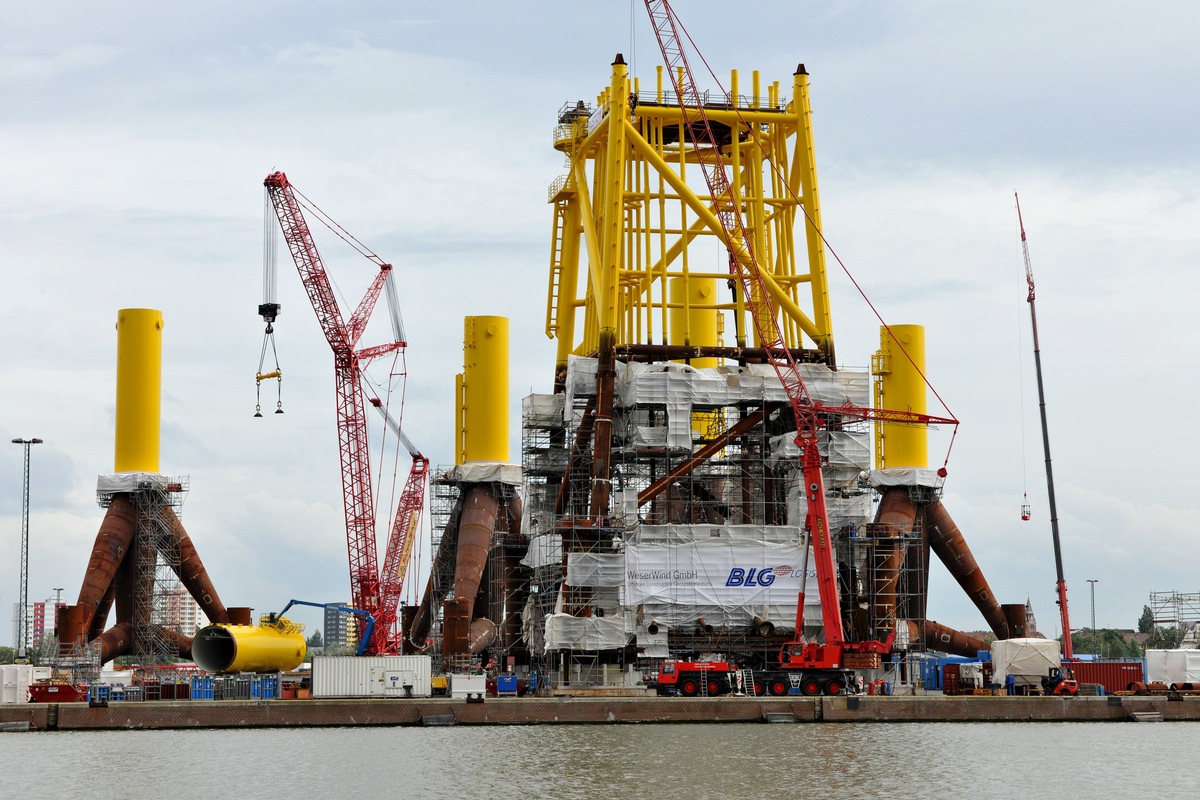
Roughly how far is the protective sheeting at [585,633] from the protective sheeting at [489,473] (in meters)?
19.6

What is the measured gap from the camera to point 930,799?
5231 cm

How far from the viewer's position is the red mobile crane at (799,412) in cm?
Answer: 8169

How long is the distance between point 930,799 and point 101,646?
214 ft

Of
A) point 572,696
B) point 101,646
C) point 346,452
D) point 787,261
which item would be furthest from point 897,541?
point 101,646

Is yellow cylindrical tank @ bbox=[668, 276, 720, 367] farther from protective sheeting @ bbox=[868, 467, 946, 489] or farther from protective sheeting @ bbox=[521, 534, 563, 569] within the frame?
protective sheeting @ bbox=[521, 534, 563, 569]

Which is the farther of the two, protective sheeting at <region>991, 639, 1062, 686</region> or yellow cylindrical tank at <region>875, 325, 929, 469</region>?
yellow cylindrical tank at <region>875, 325, 929, 469</region>

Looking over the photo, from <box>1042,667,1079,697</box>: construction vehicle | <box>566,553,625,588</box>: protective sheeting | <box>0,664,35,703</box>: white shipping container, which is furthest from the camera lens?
<box>566,553,625,588</box>: protective sheeting

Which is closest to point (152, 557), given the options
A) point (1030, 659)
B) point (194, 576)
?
point (194, 576)

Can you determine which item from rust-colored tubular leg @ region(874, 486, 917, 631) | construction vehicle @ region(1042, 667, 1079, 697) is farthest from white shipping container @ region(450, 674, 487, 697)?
construction vehicle @ region(1042, 667, 1079, 697)

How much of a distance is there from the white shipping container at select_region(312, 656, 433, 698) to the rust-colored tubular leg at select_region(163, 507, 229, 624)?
30.0m

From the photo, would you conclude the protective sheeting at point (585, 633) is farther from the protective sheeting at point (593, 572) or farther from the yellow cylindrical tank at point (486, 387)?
the yellow cylindrical tank at point (486, 387)

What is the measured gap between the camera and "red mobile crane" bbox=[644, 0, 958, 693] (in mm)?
81688

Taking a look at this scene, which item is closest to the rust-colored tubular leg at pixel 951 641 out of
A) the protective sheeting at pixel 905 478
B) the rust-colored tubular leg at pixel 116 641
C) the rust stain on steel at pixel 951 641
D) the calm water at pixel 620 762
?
the rust stain on steel at pixel 951 641

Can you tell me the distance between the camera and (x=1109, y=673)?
93938 millimetres
